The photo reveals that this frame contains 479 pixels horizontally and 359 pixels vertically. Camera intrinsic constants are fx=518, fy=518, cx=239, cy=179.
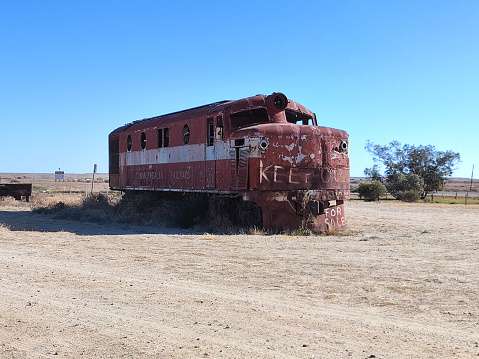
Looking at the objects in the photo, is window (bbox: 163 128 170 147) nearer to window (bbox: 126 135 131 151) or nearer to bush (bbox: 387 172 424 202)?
window (bbox: 126 135 131 151)

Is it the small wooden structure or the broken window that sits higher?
the broken window

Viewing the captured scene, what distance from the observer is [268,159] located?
1351 cm

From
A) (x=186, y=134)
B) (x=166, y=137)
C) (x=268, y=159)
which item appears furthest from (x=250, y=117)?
(x=166, y=137)

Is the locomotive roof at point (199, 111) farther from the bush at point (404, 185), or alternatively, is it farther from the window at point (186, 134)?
the bush at point (404, 185)

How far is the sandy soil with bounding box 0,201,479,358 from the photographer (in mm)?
4676

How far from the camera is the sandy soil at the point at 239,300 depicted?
4.68 m

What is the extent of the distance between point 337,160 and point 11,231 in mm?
9462

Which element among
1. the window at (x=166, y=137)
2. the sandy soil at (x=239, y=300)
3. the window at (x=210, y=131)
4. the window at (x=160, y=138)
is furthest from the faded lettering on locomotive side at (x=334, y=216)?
the window at (x=160, y=138)

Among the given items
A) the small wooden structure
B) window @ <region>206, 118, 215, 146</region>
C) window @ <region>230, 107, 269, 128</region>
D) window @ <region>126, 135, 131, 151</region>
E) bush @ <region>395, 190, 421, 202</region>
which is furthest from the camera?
bush @ <region>395, 190, 421, 202</region>

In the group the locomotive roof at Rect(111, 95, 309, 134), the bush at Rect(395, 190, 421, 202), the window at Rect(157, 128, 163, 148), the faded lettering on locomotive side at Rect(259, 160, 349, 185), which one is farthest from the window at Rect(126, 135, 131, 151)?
the bush at Rect(395, 190, 421, 202)

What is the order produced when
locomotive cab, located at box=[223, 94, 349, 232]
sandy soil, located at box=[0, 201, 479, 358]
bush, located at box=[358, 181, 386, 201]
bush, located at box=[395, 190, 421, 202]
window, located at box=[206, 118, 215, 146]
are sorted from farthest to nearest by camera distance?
bush, located at box=[395, 190, 421, 202], bush, located at box=[358, 181, 386, 201], window, located at box=[206, 118, 215, 146], locomotive cab, located at box=[223, 94, 349, 232], sandy soil, located at box=[0, 201, 479, 358]

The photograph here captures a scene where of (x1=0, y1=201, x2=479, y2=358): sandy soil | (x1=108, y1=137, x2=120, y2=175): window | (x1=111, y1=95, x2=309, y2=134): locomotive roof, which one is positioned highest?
(x1=111, y1=95, x2=309, y2=134): locomotive roof

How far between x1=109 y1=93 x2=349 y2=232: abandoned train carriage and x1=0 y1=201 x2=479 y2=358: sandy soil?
93.6 inches

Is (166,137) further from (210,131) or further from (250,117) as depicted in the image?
(250,117)
